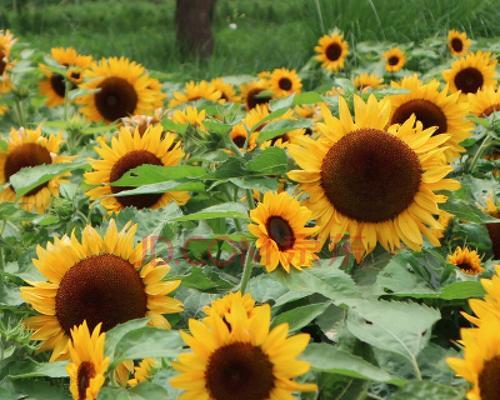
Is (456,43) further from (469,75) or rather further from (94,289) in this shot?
(94,289)

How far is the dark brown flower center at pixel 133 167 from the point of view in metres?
1.46

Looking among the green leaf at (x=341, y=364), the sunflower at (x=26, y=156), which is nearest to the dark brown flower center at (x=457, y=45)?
the sunflower at (x=26, y=156)

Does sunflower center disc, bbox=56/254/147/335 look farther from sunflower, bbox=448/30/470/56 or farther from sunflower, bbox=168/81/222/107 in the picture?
sunflower, bbox=448/30/470/56

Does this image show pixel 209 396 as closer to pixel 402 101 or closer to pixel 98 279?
pixel 98 279

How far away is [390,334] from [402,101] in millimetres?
832

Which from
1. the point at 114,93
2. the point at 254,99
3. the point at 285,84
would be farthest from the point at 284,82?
the point at 114,93

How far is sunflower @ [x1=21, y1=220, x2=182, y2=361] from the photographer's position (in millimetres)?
1025

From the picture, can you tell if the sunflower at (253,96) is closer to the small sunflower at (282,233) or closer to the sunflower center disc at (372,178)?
the sunflower center disc at (372,178)

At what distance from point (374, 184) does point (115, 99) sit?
150cm

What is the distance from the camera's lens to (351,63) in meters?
3.89

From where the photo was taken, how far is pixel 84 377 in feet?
2.70

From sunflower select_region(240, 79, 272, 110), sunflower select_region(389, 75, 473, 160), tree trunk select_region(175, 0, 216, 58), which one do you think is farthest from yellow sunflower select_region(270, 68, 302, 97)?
tree trunk select_region(175, 0, 216, 58)

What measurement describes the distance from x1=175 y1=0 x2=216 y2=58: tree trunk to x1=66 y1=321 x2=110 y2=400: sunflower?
4512mm

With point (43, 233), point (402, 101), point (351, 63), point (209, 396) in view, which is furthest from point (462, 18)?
point (209, 396)
